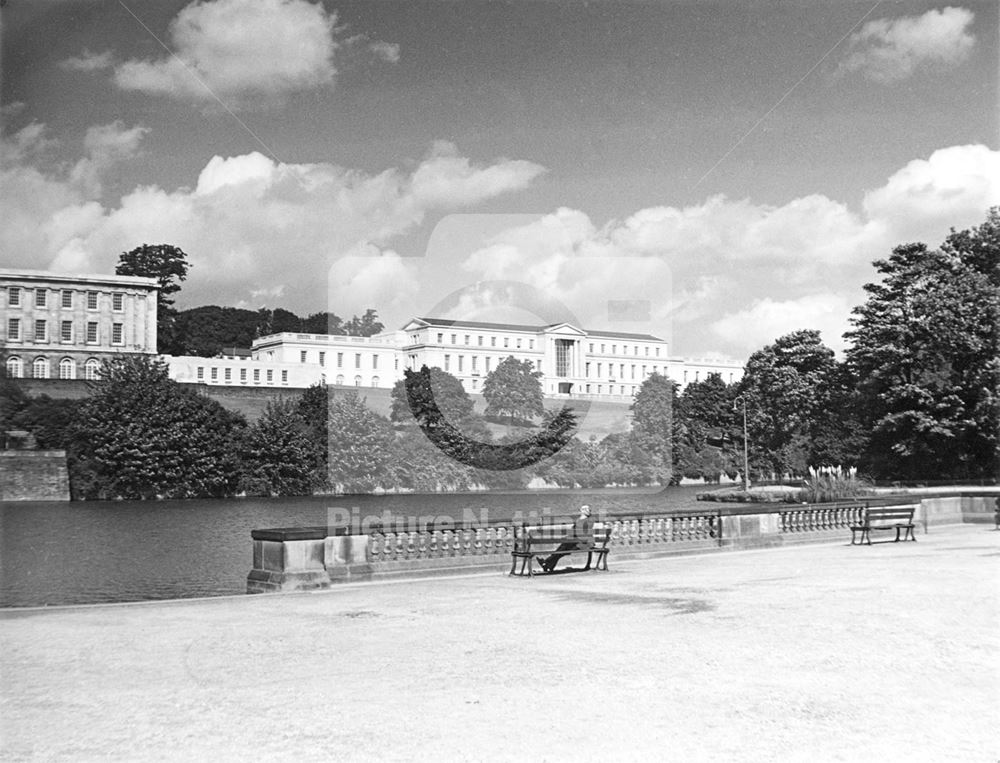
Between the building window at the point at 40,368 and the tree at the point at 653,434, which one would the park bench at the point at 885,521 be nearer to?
the tree at the point at 653,434

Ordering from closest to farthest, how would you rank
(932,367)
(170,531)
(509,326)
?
(170,531) → (932,367) → (509,326)

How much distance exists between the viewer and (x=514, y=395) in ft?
287

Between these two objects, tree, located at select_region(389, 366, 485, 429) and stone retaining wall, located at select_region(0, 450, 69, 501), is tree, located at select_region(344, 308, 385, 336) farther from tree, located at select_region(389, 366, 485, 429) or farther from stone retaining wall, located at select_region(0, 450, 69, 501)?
stone retaining wall, located at select_region(0, 450, 69, 501)

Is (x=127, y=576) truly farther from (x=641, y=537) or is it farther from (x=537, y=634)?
(x=537, y=634)

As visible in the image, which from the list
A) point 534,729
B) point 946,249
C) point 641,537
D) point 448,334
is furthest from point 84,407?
point 534,729

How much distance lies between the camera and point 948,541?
982 inches

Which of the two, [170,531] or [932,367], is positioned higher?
[932,367]

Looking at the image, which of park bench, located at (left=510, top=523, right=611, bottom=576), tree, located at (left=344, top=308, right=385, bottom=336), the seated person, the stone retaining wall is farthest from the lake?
tree, located at (left=344, top=308, right=385, bottom=336)

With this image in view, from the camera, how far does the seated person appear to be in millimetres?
18750

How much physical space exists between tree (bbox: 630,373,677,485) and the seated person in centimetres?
7439

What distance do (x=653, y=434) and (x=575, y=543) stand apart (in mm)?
79408

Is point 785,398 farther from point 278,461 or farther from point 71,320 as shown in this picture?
point 71,320

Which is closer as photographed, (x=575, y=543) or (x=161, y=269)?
(x=575, y=543)

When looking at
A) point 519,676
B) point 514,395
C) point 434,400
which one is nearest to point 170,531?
point 434,400
